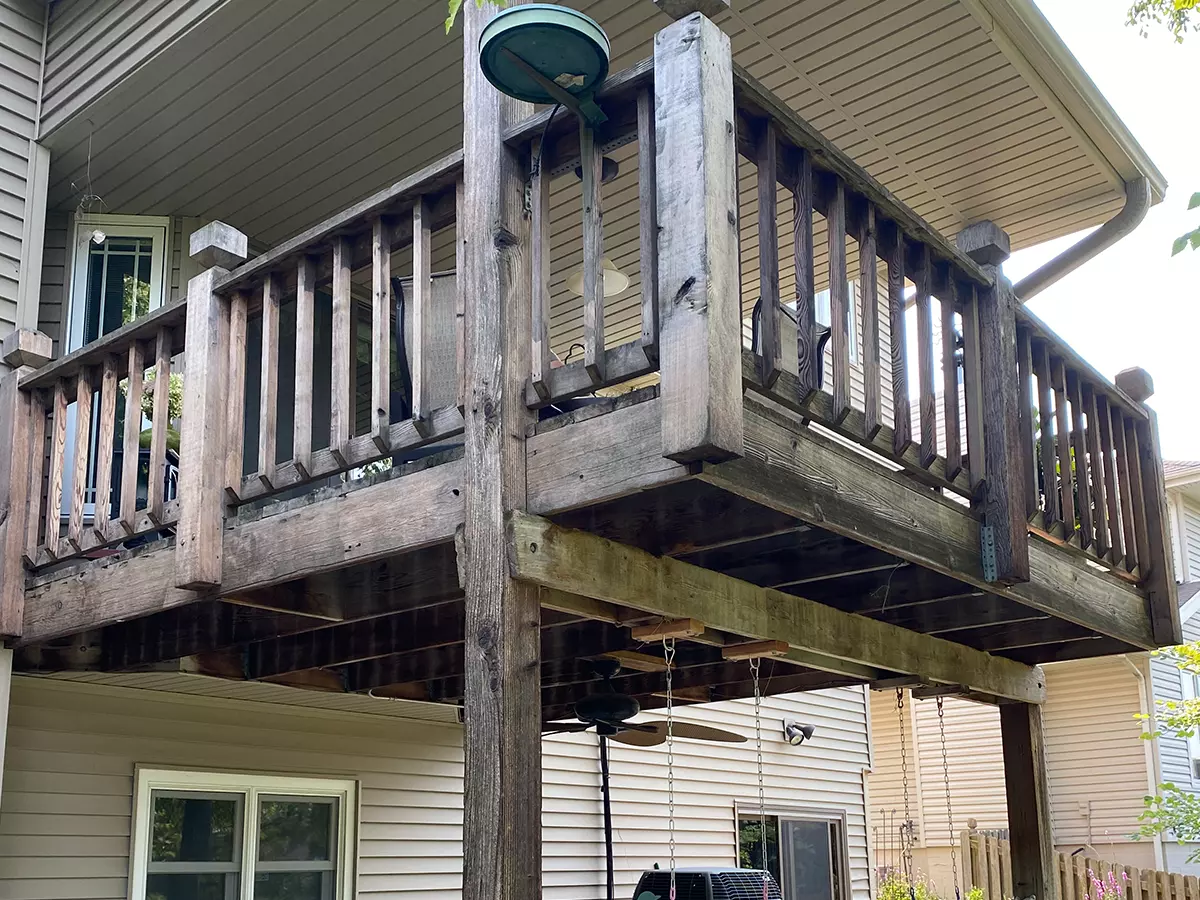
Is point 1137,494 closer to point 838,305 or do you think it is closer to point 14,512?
point 838,305

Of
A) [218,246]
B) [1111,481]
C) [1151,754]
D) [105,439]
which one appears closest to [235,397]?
[218,246]

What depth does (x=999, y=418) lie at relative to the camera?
15.8ft

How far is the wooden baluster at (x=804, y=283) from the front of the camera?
3.86m

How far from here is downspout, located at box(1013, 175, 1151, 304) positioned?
780 centimetres

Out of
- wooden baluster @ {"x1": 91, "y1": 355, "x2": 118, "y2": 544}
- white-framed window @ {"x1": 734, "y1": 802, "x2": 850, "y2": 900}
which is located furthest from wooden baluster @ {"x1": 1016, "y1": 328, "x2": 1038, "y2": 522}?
white-framed window @ {"x1": 734, "y1": 802, "x2": 850, "y2": 900}

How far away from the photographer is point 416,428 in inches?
156

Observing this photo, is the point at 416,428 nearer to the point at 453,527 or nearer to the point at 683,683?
the point at 453,527

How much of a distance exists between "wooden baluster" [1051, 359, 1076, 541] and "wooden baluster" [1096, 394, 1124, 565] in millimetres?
462

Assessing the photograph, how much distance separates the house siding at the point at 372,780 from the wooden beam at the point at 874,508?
3.54 meters

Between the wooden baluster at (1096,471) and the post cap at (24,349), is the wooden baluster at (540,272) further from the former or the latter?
the wooden baluster at (1096,471)

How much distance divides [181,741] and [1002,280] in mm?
4583

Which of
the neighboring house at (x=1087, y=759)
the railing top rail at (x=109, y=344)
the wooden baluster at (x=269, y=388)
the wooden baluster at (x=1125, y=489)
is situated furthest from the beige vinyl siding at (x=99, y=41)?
the neighboring house at (x=1087, y=759)

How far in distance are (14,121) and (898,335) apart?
522 cm

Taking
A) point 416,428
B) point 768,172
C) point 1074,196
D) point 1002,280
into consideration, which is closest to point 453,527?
point 416,428
